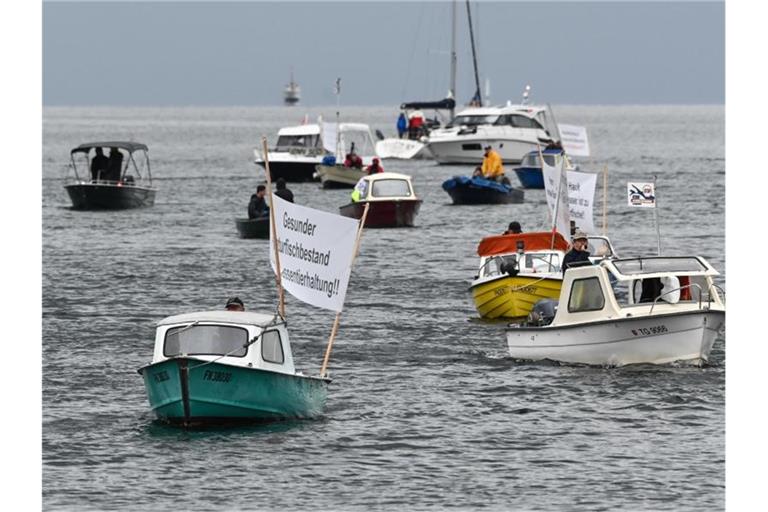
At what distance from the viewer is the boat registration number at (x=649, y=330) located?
26719 mm

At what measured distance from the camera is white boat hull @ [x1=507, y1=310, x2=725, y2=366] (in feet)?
87.6

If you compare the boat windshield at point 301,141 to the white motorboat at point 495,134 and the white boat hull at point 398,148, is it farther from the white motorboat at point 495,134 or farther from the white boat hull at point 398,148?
the white boat hull at point 398,148

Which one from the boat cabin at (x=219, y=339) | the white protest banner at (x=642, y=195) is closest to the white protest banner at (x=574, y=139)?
the white protest banner at (x=642, y=195)

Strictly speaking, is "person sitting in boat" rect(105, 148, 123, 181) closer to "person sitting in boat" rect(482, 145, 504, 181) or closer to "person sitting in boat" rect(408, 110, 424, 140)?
"person sitting in boat" rect(482, 145, 504, 181)

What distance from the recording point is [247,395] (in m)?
22.4

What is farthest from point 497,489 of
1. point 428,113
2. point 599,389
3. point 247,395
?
point 428,113

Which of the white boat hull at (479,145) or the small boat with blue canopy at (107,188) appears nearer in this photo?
the small boat with blue canopy at (107,188)

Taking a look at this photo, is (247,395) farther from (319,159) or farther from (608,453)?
(319,159)

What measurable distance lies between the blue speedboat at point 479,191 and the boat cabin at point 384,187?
870 centimetres

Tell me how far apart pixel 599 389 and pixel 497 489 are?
6351 mm

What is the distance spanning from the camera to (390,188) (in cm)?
5556

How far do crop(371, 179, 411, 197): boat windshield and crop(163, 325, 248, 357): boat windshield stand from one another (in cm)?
3274

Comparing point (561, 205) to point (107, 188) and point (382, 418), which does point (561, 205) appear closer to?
point (382, 418)

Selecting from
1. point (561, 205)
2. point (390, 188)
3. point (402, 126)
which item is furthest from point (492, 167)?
point (402, 126)
